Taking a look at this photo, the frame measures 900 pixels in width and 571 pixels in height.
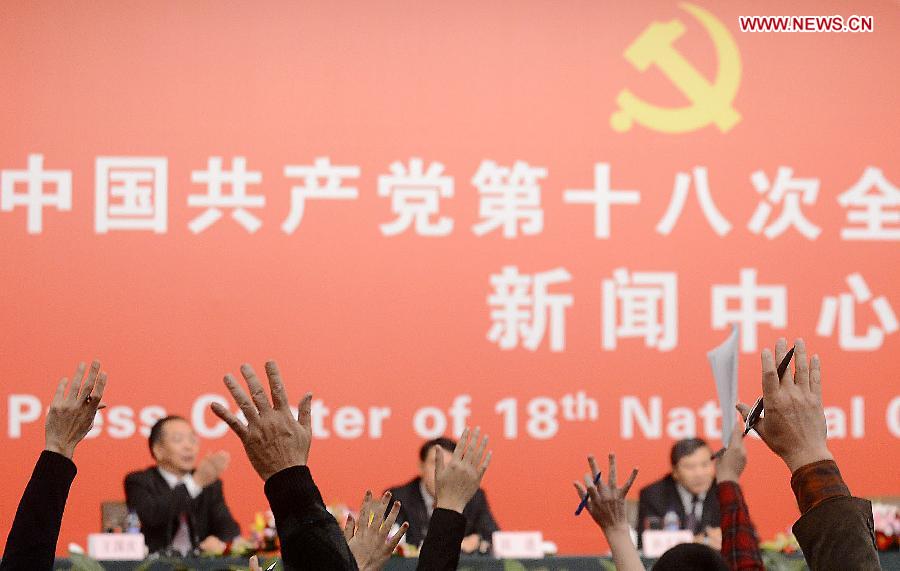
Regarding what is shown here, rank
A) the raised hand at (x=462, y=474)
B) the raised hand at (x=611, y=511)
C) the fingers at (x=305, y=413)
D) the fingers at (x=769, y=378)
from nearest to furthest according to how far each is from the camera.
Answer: the fingers at (x=769, y=378), the fingers at (x=305, y=413), the raised hand at (x=462, y=474), the raised hand at (x=611, y=511)

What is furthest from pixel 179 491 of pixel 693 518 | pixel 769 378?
pixel 769 378

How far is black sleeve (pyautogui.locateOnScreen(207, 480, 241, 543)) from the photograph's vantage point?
3.89m

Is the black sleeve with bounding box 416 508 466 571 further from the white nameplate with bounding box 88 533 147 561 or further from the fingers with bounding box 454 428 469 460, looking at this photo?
the white nameplate with bounding box 88 533 147 561

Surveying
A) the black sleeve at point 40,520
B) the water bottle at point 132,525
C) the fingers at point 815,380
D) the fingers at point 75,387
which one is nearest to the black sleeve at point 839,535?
the fingers at point 815,380

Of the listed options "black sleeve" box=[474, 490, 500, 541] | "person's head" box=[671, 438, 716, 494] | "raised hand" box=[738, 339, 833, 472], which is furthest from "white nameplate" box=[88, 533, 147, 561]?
"raised hand" box=[738, 339, 833, 472]

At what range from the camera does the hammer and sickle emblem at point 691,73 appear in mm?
4473

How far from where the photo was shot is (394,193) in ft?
14.4

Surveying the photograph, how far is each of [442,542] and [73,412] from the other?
0.45 m

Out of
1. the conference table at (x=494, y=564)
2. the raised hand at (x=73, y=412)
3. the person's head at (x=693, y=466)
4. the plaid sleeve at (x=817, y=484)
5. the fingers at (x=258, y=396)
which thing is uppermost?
the fingers at (x=258, y=396)

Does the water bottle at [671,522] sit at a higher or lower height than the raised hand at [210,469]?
lower

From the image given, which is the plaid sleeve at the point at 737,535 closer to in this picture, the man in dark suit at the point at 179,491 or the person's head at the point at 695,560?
the person's head at the point at 695,560

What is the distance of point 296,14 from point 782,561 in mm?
2758

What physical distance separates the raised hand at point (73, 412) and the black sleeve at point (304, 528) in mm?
387

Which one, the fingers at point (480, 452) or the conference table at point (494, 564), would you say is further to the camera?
the conference table at point (494, 564)
